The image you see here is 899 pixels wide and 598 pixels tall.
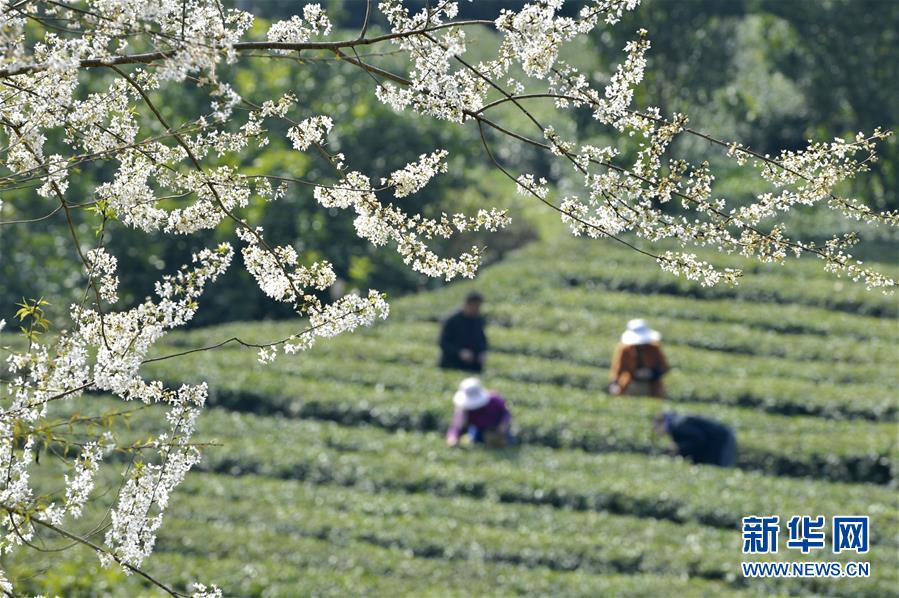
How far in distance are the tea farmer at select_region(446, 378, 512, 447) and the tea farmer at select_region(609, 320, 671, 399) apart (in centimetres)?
136

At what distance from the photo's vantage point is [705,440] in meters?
11.0

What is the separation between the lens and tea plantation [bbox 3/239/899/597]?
8.67 m

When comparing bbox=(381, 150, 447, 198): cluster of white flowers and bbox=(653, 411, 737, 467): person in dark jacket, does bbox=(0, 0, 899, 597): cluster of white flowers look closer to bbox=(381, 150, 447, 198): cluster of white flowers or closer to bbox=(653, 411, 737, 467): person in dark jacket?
bbox=(381, 150, 447, 198): cluster of white flowers

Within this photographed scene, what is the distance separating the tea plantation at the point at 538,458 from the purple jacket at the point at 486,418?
0.23 m

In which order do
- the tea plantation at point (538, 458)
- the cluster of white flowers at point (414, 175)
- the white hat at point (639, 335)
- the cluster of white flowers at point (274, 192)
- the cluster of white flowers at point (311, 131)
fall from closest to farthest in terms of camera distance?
the cluster of white flowers at point (274, 192) < the cluster of white flowers at point (414, 175) < the cluster of white flowers at point (311, 131) < the tea plantation at point (538, 458) < the white hat at point (639, 335)

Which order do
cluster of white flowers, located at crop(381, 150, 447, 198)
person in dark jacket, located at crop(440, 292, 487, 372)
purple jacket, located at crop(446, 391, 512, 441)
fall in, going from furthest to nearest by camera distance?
person in dark jacket, located at crop(440, 292, 487, 372), purple jacket, located at crop(446, 391, 512, 441), cluster of white flowers, located at crop(381, 150, 447, 198)

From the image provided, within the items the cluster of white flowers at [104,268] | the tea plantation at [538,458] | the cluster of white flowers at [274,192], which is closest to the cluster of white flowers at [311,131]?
the cluster of white flowers at [274,192]

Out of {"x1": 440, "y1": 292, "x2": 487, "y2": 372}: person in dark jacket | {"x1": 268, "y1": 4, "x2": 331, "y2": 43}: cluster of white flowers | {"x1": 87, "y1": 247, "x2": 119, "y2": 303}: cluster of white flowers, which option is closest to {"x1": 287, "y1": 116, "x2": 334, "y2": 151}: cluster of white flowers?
{"x1": 268, "y1": 4, "x2": 331, "y2": 43}: cluster of white flowers

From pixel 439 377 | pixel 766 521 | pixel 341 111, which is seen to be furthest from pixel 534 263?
pixel 766 521

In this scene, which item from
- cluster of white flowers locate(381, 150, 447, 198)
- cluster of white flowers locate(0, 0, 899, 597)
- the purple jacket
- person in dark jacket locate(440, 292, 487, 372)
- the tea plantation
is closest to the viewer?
cluster of white flowers locate(0, 0, 899, 597)

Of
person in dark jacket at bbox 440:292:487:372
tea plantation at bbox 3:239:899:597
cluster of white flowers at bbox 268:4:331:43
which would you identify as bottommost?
tea plantation at bbox 3:239:899:597

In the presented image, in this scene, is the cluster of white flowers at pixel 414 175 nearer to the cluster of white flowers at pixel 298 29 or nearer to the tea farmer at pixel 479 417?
the cluster of white flowers at pixel 298 29

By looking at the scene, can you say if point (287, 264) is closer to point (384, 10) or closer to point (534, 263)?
point (384, 10)

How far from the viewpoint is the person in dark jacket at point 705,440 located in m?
10.9
